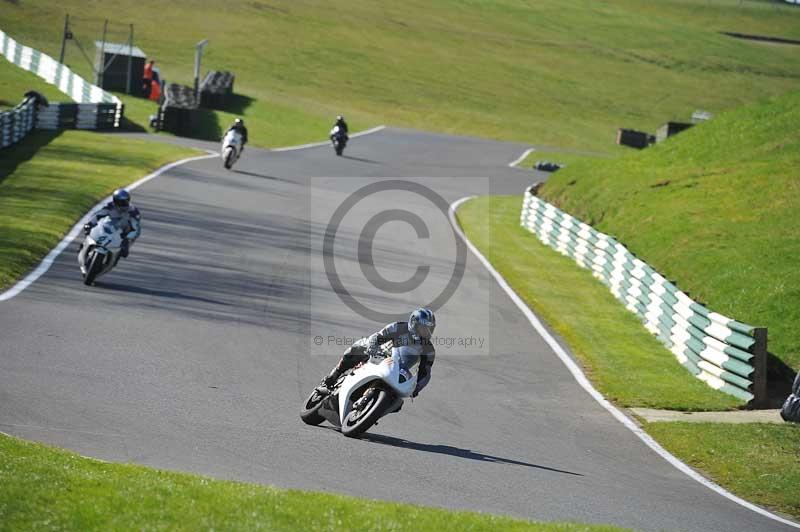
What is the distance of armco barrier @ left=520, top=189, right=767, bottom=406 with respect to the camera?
55.9 feet

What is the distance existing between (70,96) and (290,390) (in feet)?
147

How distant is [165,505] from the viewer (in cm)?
831

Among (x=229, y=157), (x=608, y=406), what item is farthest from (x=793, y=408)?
(x=229, y=157)

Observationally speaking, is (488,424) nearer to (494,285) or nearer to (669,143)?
(494,285)

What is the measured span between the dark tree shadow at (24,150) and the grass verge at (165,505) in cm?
2198

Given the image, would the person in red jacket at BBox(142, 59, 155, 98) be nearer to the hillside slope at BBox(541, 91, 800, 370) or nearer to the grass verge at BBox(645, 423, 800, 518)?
the hillside slope at BBox(541, 91, 800, 370)

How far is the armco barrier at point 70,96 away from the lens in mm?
45281

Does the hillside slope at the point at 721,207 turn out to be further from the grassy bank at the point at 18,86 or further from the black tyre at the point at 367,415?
the grassy bank at the point at 18,86

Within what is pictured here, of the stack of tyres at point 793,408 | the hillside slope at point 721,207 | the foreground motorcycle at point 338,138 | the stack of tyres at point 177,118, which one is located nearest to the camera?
the stack of tyres at point 793,408

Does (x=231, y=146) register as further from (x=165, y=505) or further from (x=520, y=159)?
(x=165, y=505)

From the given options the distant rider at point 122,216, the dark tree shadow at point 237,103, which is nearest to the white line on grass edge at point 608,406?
the distant rider at point 122,216

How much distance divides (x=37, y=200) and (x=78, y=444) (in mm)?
17446

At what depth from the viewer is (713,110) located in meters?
94.9

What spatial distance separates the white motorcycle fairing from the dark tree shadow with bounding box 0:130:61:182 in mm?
19907
